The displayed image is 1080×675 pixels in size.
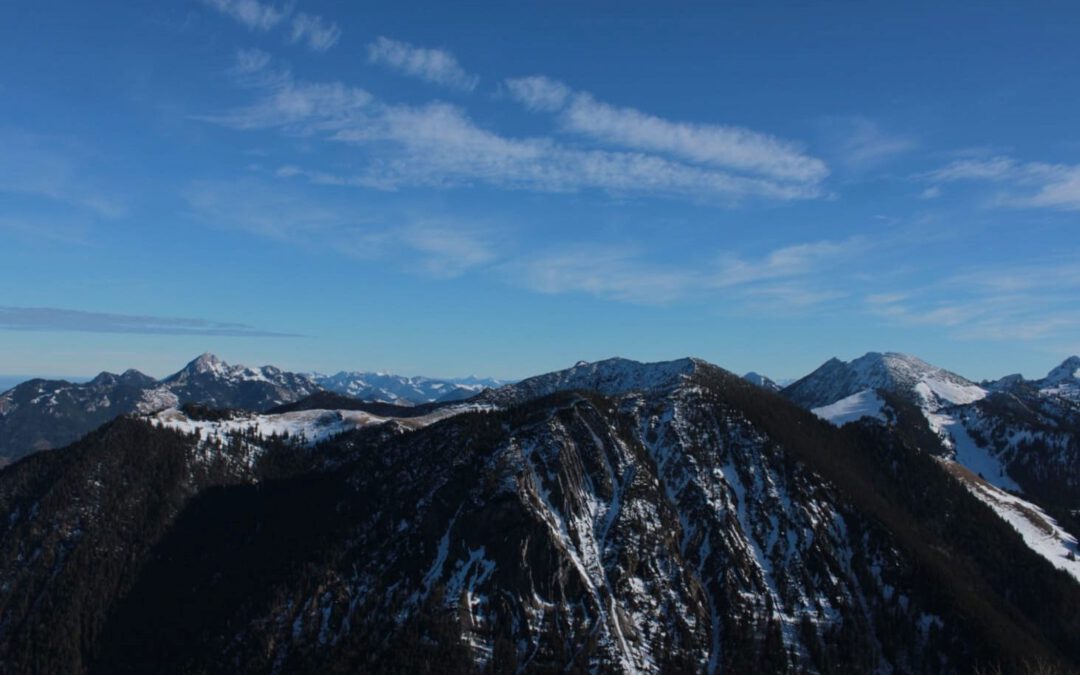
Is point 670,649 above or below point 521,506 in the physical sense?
below

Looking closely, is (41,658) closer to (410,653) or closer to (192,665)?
(192,665)

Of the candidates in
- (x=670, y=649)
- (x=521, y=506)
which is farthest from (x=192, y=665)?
(x=670, y=649)

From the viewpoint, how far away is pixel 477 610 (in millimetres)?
180500

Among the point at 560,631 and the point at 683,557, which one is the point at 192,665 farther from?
the point at 683,557

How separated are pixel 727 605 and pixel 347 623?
102330 mm

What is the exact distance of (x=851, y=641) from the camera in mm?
176250

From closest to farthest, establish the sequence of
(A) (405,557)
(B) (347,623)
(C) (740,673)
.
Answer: (C) (740,673) < (B) (347,623) < (A) (405,557)

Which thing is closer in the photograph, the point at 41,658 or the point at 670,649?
the point at 670,649

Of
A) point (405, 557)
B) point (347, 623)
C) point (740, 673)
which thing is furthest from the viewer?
point (405, 557)

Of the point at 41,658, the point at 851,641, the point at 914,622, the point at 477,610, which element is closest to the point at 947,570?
the point at 914,622

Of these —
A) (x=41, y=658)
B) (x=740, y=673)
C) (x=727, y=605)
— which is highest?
(x=727, y=605)

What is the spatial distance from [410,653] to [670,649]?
216 ft

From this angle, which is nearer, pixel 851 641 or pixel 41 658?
pixel 851 641

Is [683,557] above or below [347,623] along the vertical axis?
above
